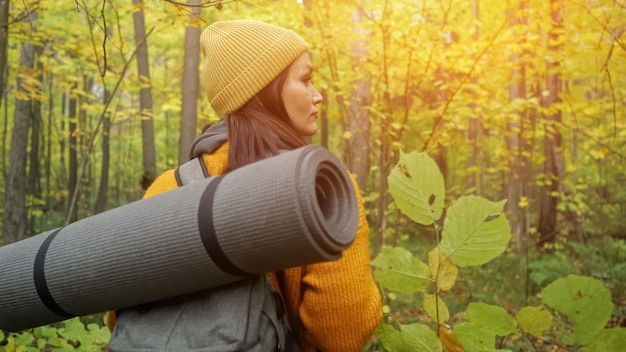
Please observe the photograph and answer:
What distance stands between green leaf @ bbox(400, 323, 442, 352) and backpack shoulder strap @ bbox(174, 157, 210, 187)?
63 cm

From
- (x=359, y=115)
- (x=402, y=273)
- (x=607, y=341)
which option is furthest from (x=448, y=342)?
(x=359, y=115)

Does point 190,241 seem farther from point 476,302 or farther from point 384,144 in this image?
point 384,144

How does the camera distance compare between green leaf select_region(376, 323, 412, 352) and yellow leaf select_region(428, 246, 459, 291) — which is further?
green leaf select_region(376, 323, 412, 352)

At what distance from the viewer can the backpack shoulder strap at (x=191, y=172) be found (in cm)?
137

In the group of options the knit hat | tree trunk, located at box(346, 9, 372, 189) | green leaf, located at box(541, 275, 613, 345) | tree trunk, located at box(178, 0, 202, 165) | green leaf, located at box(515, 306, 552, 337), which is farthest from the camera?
tree trunk, located at box(346, 9, 372, 189)

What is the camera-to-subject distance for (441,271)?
120cm

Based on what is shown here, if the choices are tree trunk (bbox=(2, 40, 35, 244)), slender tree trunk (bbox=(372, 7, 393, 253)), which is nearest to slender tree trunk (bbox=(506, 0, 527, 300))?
slender tree trunk (bbox=(372, 7, 393, 253))

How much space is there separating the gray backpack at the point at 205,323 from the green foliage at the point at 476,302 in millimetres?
289

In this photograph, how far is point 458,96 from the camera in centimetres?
634

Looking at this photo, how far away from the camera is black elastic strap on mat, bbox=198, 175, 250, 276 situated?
989mm

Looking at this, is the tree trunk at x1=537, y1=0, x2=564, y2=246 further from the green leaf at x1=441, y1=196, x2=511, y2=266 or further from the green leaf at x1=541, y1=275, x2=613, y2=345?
the green leaf at x1=541, y1=275, x2=613, y2=345

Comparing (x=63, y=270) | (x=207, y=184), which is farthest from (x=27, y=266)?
(x=207, y=184)

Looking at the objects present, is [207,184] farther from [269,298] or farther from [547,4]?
[547,4]

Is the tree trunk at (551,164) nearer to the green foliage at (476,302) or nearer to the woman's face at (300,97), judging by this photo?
the woman's face at (300,97)
